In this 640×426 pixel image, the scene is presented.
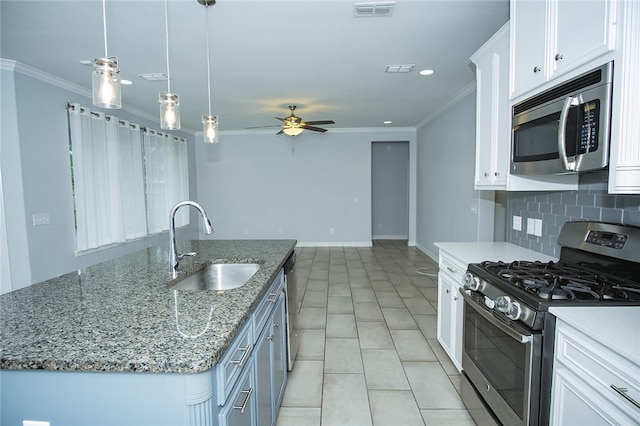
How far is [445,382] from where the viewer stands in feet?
7.64

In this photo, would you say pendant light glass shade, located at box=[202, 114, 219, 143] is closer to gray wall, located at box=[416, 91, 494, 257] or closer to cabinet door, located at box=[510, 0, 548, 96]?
cabinet door, located at box=[510, 0, 548, 96]

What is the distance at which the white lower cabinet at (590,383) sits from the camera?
3.21 feet

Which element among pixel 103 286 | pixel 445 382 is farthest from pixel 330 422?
pixel 103 286

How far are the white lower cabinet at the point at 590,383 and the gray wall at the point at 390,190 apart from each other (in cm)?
708

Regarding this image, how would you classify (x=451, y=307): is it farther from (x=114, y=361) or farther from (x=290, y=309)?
(x=114, y=361)

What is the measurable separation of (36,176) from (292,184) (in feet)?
15.2

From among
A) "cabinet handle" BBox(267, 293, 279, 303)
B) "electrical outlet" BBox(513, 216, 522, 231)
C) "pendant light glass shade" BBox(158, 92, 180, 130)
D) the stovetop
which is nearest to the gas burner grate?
the stovetop

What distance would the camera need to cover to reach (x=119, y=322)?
1.16m

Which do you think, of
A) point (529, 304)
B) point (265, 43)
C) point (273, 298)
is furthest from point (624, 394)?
point (265, 43)

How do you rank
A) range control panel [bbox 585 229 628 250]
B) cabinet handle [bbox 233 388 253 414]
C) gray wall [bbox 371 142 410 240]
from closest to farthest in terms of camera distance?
cabinet handle [bbox 233 388 253 414]
range control panel [bbox 585 229 628 250]
gray wall [bbox 371 142 410 240]

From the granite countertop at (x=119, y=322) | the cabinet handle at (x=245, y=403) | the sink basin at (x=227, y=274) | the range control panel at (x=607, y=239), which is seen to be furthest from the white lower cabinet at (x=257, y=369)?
the range control panel at (x=607, y=239)

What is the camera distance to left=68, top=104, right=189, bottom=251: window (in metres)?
4.09

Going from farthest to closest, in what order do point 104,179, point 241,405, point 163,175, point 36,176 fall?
point 163,175 < point 104,179 < point 36,176 < point 241,405

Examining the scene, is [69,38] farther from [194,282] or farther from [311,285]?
[311,285]
